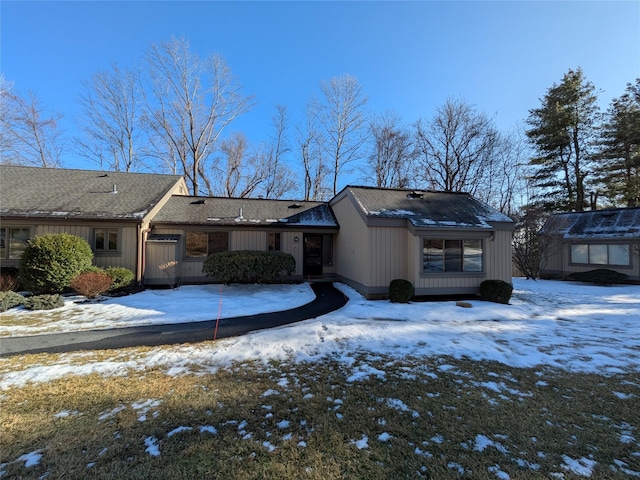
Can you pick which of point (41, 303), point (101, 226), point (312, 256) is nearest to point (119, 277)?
point (41, 303)

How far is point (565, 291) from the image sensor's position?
13.6 meters

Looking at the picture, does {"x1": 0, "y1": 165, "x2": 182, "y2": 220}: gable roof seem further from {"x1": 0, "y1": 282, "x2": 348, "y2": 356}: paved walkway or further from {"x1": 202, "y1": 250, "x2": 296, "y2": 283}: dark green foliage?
{"x1": 0, "y1": 282, "x2": 348, "y2": 356}: paved walkway

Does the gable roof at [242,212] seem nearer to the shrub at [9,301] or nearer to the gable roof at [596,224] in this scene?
the shrub at [9,301]

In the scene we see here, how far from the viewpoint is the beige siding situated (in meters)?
11.0

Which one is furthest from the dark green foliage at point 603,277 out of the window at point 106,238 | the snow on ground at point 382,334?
the window at point 106,238

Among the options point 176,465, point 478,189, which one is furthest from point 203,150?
point 176,465

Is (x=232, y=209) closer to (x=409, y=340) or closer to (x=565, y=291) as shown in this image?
(x=409, y=340)

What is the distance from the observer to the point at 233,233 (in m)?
13.8

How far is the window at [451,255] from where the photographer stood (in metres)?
10.6

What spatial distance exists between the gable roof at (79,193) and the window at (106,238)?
2.09 feet

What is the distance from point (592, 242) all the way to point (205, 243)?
2222 centimetres

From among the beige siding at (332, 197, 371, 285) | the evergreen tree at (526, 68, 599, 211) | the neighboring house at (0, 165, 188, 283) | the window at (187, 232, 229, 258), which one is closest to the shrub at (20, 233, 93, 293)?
the neighboring house at (0, 165, 188, 283)

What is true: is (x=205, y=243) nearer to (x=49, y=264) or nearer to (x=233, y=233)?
(x=233, y=233)

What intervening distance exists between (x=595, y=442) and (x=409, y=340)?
11.1ft
